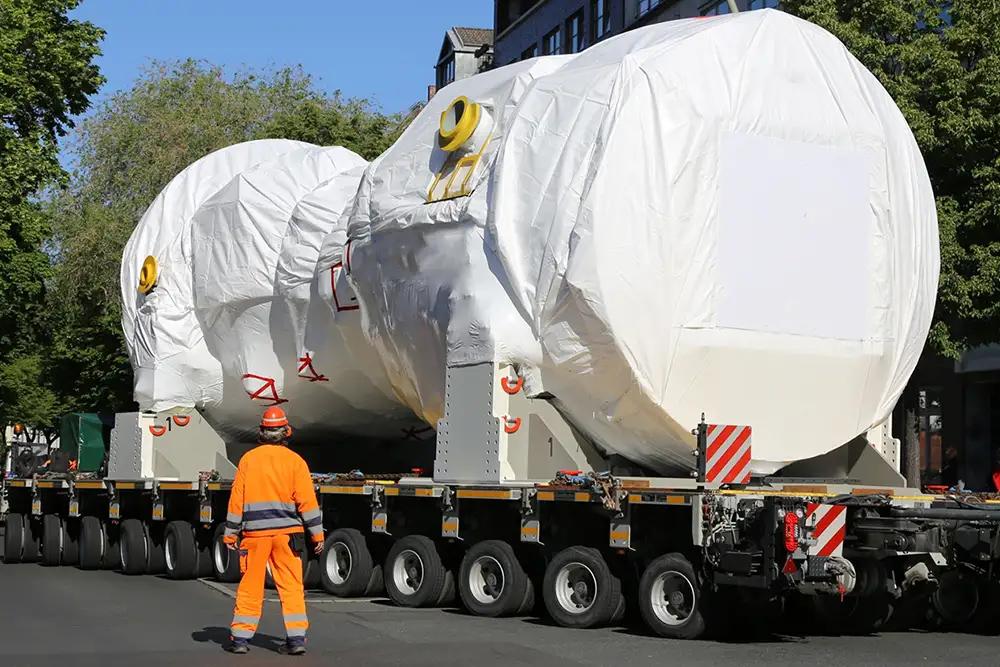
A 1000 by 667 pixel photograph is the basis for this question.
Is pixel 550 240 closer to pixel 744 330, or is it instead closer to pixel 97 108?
pixel 744 330

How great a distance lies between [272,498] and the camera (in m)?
10.2

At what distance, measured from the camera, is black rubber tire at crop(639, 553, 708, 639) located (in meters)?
11.1

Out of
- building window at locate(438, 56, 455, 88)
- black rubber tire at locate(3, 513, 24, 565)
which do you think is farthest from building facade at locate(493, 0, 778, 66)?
black rubber tire at locate(3, 513, 24, 565)

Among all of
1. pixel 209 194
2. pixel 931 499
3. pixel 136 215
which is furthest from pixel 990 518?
pixel 136 215

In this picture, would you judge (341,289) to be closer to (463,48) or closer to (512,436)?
(512,436)

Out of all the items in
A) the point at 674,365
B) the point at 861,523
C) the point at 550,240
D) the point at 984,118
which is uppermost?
the point at 984,118

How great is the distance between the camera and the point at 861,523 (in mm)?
11086

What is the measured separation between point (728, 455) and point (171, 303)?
9.69 meters

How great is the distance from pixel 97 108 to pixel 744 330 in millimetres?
31414

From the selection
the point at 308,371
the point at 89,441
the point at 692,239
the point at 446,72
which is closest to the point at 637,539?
the point at 692,239

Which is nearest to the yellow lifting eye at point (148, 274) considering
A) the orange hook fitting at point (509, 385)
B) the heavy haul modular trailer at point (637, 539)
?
the heavy haul modular trailer at point (637, 539)

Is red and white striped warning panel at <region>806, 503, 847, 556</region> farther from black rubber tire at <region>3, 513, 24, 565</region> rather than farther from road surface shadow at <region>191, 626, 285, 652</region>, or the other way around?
black rubber tire at <region>3, 513, 24, 565</region>

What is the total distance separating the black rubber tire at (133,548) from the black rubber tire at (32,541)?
3.26 metres

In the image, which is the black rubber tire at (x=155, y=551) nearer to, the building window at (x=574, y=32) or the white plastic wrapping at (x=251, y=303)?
the white plastic wrapping at (x=251, y=303)
